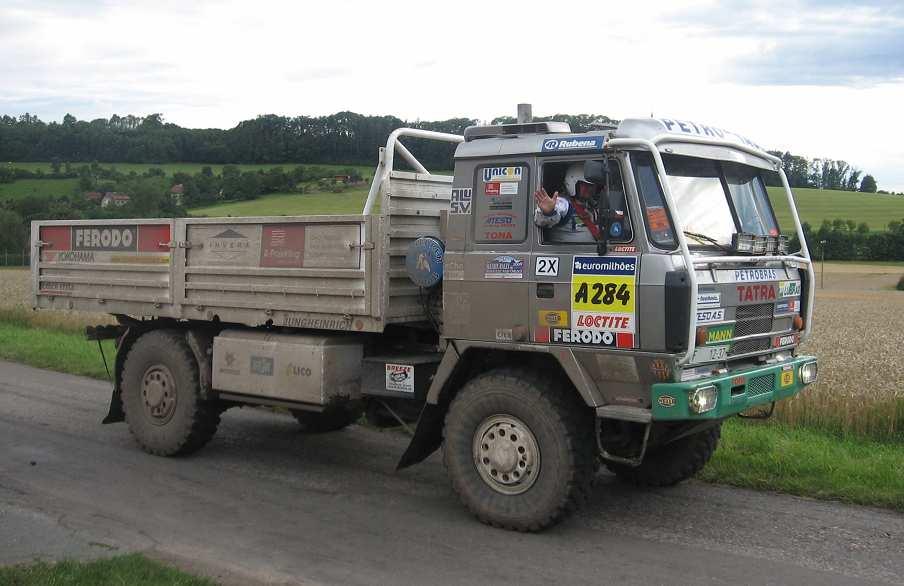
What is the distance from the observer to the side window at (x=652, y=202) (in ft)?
19.4

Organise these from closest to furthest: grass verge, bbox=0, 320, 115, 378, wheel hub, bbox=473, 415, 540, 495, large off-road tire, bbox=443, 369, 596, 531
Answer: large off-road tire, bbox=443, 369, 596, 531 < wheel hub, bbox=473, 415, 540, 495 < grass verge, bbox=0, 320, 115, 378

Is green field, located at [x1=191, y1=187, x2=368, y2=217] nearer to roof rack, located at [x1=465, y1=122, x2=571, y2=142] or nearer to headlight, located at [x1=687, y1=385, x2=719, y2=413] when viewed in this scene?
roof rack, located at [x1=465, y1=122, x2=571, y2=142]

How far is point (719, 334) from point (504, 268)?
1.52 m

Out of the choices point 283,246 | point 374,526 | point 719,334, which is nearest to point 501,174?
point 719,334

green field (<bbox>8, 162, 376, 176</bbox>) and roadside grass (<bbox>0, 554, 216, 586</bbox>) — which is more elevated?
green field (<bbox>8, 162, 376, 176</bbox>)

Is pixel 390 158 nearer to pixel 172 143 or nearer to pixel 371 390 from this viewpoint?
pixel 371 390

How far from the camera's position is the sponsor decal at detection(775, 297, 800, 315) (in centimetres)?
670

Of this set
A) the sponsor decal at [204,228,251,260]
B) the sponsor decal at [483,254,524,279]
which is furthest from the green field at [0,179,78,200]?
the sponsor decal at [483,254,524,279]

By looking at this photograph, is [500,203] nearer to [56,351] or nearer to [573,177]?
[573,177]

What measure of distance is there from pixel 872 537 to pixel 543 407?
240 cm

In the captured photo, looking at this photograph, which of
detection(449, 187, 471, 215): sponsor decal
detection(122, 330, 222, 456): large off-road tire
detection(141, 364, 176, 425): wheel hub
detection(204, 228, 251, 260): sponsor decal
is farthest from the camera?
detection(141, 364, 176, 425): wheel hub

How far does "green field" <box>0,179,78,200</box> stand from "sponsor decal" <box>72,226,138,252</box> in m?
32.6

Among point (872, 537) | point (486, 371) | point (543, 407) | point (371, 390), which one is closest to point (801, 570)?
point (872, 537)

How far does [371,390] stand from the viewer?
7527 mm
